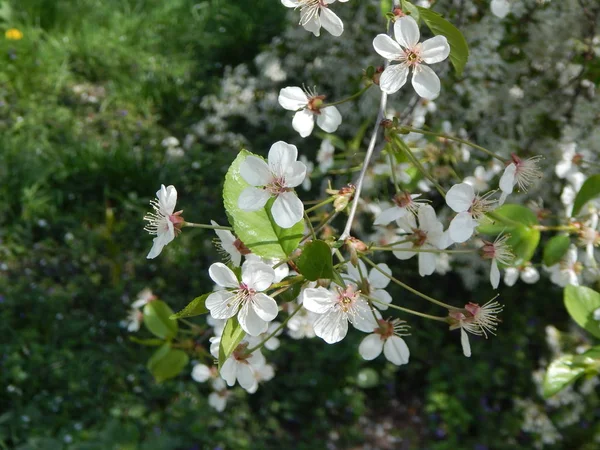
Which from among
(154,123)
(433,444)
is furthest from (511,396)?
(154,123)

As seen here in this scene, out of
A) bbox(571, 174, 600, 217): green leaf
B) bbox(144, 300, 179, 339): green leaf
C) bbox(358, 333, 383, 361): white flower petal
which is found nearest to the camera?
bbox(358, 333, 383, 361): white flower petal

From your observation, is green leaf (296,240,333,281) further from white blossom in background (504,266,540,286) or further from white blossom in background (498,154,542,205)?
white blossom in background (504,266,540,286)

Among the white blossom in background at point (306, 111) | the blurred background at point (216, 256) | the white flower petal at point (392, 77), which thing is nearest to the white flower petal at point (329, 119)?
the white blossom in background at point (306, 111)

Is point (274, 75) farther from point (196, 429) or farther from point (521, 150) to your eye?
point (196, 429)

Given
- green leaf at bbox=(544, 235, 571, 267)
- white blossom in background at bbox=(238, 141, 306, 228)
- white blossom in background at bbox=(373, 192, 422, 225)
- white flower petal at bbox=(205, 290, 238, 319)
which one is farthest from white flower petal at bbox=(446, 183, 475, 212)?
green leaf at bbox=(544, 235, 571, 267)

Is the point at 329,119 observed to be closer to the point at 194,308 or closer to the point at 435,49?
the point at 435,49

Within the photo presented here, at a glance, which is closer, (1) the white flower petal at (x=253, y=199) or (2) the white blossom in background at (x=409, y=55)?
(1) the white flower petal at (x=253, y=199)

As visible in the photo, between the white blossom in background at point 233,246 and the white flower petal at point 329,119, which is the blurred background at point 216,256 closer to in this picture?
the white flower petal at point 329,119
